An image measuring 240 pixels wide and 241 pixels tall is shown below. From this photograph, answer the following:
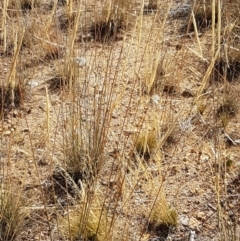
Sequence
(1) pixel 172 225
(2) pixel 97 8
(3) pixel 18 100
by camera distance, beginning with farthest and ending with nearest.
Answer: (2) pixel 97 8
(3) pixel 18 100
(1) pixel 172 225

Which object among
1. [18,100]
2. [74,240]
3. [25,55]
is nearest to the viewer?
[74,240]

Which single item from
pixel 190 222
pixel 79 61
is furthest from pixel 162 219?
pixel 79 61

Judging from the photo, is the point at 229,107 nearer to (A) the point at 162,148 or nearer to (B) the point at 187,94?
(B) the point at 187,94

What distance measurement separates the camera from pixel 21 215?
5.38 feet

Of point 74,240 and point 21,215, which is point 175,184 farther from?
point 21,215

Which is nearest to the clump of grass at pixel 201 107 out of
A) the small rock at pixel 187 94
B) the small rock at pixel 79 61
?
the small rock at pixel 187 94

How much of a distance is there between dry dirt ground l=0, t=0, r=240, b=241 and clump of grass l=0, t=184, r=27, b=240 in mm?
55

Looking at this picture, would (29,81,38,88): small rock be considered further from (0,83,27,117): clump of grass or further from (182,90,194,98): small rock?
(182,90,194,98): small rock

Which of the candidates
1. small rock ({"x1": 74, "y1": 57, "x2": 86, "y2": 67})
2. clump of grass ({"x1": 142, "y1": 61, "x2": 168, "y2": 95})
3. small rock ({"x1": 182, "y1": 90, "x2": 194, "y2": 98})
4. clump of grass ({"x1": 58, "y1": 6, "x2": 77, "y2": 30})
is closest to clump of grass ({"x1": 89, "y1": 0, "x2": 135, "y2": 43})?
clump of grass ({"x1": 58, "y1": 6, "x2": 77, "y2": 30})

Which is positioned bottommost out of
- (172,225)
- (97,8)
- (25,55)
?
(172,225)

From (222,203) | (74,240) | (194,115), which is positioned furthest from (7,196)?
(194,115)

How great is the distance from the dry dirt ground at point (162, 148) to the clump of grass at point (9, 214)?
0.18 ft

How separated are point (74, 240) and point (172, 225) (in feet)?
1.17

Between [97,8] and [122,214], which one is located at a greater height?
[97,8]
